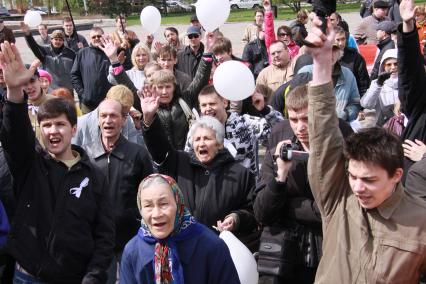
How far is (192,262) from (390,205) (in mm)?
992

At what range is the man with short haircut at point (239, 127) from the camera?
4.97 m

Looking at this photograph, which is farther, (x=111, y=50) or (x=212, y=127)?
(x=111, y=50)

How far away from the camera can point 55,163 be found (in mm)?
3406

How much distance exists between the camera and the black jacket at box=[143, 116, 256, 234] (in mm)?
4082

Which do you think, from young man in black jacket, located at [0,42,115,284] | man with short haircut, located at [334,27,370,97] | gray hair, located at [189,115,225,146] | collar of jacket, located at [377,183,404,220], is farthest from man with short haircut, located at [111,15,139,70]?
collar of jacket, located at [377,183,404,220]

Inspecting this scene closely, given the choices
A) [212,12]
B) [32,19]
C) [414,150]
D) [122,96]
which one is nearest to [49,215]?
[122,96]

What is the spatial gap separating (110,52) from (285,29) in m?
3.91

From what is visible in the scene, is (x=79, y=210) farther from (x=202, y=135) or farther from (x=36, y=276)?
(x=202, y=135)

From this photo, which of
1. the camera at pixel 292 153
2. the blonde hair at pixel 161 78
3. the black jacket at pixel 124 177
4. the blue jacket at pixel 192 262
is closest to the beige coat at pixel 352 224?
the blue jacket at pixel 192 262

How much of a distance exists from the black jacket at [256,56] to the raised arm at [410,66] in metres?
5.60

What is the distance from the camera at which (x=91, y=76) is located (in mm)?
8109

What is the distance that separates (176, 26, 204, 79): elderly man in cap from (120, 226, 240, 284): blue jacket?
19.5 ft

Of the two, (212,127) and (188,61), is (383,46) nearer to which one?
(188,61)

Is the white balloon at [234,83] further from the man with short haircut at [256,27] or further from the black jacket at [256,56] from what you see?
the man with short haircut at [256,27]
